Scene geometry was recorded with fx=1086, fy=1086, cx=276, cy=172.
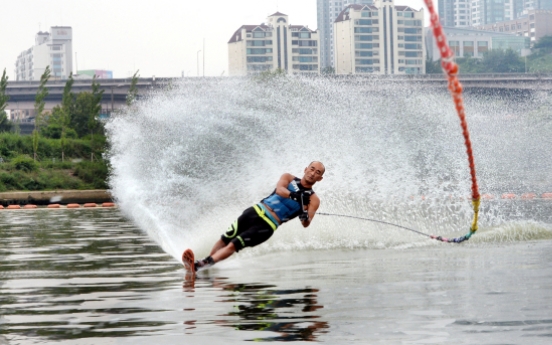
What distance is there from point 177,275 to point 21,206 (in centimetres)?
2734

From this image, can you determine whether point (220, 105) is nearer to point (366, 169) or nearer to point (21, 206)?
point (21, 206)

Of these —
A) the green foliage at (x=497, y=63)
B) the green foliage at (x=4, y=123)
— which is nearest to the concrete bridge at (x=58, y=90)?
the green foliage at (x=4, y=123)

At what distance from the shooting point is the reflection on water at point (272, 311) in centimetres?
779

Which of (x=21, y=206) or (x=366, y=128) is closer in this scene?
(x=366, y=128)

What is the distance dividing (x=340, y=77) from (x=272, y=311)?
43159mm

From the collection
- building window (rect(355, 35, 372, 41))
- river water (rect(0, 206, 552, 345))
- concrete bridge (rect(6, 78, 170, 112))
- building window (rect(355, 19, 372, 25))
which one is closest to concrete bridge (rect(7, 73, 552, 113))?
concrete bridge (rect(6, 78, 170, 112))

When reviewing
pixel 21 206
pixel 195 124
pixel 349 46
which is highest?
pixel 349 46

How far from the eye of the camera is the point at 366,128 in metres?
29.2

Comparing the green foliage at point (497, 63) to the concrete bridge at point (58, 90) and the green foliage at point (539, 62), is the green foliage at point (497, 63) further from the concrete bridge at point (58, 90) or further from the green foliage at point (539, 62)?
the concrete bridge at point (58, 90)

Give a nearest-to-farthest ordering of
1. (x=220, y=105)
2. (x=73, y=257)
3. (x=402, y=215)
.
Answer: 1. (x=73, y=257)
2. (x=402, y=215)
3. (x=220, y=105)

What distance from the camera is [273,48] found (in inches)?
7032

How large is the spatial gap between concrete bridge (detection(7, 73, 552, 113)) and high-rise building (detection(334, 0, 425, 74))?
237 feet

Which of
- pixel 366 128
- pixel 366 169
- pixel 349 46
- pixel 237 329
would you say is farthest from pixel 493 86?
pixel 349 46

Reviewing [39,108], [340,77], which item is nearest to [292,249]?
[340,77]
